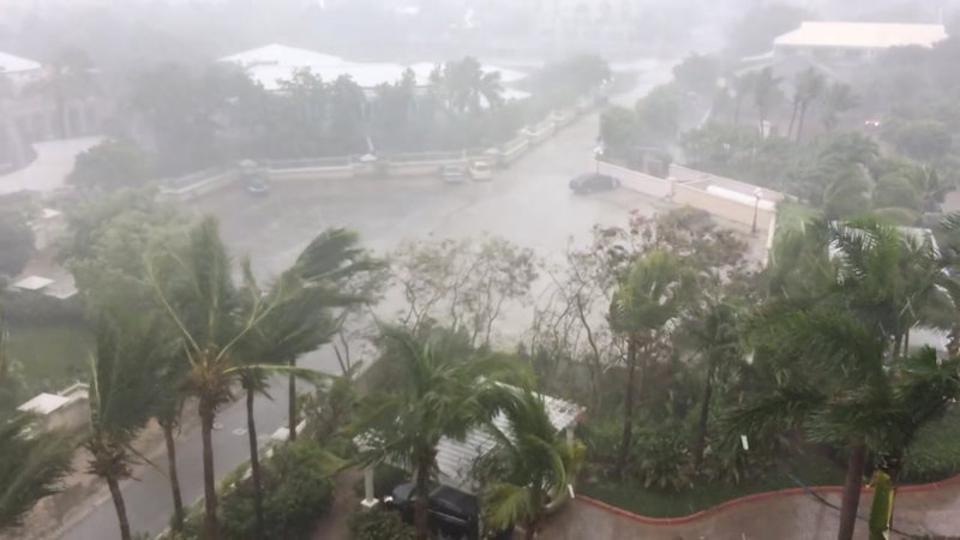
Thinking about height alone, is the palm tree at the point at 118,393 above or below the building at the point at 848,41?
below

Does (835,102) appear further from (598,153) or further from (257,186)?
(257,186)

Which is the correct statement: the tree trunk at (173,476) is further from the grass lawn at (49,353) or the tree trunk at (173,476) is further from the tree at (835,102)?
the tree at (835,102)

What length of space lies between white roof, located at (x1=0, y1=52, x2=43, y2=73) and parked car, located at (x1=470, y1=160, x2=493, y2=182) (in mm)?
14405

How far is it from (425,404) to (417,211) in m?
14.2

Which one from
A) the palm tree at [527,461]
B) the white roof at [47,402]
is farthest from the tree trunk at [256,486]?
the white roof at [47,402]

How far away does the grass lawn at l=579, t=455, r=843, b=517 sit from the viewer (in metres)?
8.45

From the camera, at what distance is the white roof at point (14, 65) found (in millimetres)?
25891

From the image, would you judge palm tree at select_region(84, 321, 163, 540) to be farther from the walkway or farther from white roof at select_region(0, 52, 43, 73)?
white roof at select_region(0, 52, 43, 73)

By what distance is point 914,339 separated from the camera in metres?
10.9

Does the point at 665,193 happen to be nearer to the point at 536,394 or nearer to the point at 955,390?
the point at 536,394

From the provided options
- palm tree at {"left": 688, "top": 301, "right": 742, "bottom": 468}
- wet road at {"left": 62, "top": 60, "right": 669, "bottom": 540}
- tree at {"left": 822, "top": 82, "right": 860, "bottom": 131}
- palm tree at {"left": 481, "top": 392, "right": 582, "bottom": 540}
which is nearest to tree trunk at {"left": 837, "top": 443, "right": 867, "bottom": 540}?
palm tree at {"left": 688, "top": 301, "right": 742, "bottom": 468}

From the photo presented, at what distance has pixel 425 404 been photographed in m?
6.24

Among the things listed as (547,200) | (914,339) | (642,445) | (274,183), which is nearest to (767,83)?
(547,200)

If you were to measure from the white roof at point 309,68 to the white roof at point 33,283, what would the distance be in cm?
1242
